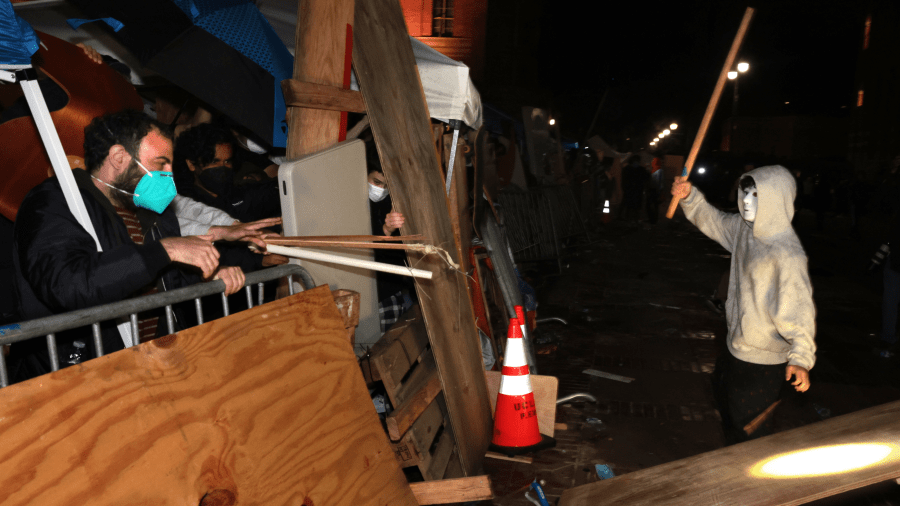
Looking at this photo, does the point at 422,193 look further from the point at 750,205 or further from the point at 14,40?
the point at 14,40

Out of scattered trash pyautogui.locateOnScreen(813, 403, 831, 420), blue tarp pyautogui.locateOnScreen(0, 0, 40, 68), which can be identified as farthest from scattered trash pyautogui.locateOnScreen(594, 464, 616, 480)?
blue tarp pyautogui.locateOnScreen(0, 0, 40, 68)

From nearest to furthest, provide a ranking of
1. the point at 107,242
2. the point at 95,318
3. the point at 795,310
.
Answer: the point at 95,318
the point at 107,242
the point at 795,310

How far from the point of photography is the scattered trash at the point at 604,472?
4.12m

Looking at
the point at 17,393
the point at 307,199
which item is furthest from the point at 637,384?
the point at 17,393

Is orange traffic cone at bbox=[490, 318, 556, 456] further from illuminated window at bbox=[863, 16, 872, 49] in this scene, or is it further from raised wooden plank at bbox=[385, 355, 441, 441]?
illuminated window at bbox=[863, 16, 872, 49]

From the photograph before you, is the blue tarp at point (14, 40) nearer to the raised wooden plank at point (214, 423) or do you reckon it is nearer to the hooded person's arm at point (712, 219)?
the raised wooden plank at point (214, 423)

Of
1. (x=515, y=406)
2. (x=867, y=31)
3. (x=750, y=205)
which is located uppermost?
(x=867, y=31)

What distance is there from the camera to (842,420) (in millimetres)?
2990

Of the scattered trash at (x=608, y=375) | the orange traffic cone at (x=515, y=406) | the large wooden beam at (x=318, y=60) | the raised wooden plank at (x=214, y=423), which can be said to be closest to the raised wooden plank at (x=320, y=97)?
the large wooden beam at (x=318, y=60)

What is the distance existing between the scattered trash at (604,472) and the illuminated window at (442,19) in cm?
1847

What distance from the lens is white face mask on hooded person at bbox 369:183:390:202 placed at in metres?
4.52

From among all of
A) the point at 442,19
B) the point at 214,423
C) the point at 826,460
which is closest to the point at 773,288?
the point at 826,460

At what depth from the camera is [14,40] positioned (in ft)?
6.23

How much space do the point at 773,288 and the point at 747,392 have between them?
0.63 meters
